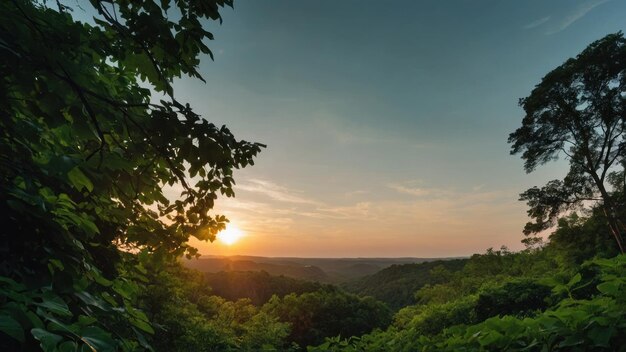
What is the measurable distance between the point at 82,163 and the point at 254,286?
82.1 meters

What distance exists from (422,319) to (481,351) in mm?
15098

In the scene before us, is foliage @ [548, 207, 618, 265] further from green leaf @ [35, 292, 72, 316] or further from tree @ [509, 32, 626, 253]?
green leaf @ [35, 292, 72, 316]

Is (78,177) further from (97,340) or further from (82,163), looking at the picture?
(97,340)

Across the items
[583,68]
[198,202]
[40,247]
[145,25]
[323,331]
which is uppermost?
[583,68]

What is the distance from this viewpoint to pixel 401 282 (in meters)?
97.4

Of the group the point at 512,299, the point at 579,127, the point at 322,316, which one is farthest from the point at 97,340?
the point at 322,316

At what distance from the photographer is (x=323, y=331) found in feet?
173

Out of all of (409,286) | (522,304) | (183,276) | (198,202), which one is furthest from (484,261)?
(409,286)

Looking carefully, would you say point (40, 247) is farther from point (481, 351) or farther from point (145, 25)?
point (481, 351)

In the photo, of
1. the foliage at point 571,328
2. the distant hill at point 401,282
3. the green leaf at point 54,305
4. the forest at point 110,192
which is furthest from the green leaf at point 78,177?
the distant hill at point 401,282

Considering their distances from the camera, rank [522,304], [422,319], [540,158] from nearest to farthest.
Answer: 1. [522,304]
2. [422,319]
3. [540,158]

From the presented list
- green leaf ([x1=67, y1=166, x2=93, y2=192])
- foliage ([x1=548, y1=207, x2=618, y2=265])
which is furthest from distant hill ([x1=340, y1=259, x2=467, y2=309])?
green leaf ([x1=67, y1=166, x2=93, y2=192])

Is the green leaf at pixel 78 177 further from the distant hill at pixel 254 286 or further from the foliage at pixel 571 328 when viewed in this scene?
the distant hill at pixel 254 286

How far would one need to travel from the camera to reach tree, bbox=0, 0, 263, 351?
2018mm
